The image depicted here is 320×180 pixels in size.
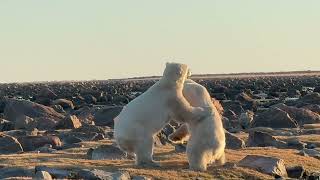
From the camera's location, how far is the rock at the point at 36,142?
1703cm

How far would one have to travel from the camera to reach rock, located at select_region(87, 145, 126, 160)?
47.1ft

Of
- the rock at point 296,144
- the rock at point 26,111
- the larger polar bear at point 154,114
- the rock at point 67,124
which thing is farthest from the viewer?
the rock at point 26,111

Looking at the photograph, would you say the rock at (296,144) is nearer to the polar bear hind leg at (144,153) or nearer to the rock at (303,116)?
the polar bear hind leg at (144,153)

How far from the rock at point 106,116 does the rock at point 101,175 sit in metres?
12.7

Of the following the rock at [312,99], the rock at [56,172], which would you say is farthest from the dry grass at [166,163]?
the rock at [312,99]

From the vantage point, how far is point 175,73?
41.5 ft

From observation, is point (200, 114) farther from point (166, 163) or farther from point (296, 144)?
point (296, 144)

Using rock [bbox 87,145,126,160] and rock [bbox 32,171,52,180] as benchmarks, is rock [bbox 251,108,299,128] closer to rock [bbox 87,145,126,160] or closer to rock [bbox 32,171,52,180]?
rock [bbox 87,145,126,160]

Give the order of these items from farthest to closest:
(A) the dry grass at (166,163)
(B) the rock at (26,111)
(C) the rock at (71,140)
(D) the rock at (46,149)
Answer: (B) the rock at (26,111) → (C) the rock at (71,140) → (D) the rock at (46,149) → (A) the dry grass at (166,163)

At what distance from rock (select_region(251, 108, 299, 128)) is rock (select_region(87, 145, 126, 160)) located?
866 cm

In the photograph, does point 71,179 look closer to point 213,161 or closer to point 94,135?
point 213,161

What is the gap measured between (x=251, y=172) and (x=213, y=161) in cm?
65

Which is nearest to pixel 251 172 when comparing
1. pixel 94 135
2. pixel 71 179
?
pixel 71 179

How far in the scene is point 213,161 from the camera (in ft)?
42.6
